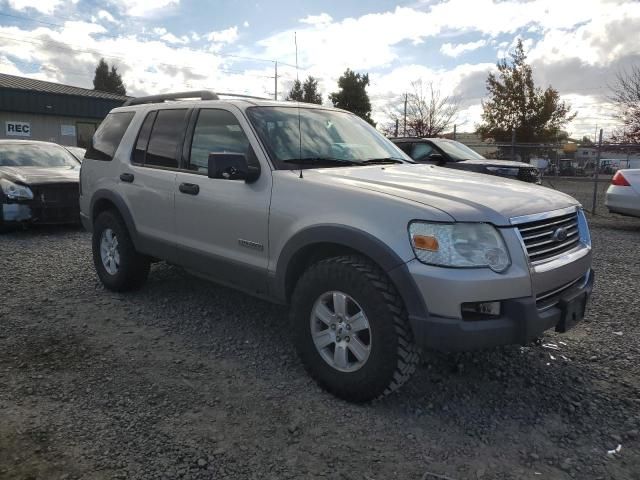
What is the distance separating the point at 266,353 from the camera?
383 cm

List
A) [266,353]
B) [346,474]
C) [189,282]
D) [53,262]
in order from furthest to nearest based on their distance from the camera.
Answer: [53,262]
[189,282]
[266,353]
[346,474]

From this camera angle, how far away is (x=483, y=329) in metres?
2.63

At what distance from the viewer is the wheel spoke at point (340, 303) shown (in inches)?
118

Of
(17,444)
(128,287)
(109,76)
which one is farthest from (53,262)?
(109,76)

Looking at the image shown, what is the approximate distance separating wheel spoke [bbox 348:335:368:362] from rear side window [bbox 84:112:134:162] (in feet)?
10.8

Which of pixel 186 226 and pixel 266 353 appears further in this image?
pixel 186 226

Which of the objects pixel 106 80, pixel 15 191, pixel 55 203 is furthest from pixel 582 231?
pixel 106 80

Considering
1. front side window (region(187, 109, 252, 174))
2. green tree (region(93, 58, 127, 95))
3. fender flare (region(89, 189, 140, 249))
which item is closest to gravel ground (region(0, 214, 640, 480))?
fender flare (region(89, 189, 140, 249))

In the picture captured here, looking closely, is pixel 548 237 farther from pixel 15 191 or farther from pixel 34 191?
pixel 15 191

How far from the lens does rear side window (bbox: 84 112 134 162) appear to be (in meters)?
5.07

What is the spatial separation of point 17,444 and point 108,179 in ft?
9.65

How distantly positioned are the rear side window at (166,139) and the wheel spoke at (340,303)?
→ 2.03 m

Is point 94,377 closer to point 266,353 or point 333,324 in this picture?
point 266,353

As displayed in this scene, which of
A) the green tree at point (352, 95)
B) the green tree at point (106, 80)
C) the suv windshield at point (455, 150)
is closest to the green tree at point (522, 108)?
the green tree at point (352, 95)
